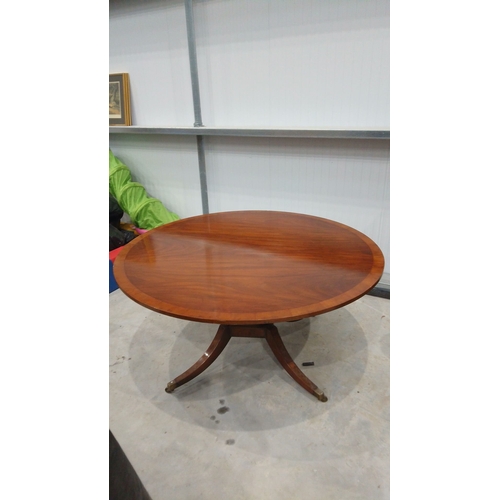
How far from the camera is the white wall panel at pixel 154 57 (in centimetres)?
260

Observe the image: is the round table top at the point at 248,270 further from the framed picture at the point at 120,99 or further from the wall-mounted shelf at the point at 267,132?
the framed picture at the point at 120,99

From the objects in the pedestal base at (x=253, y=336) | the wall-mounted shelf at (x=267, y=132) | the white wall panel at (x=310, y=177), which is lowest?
the pedestal base at (x=253, y=336)

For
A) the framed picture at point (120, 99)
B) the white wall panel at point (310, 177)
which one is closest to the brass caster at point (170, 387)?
the white wall panel at point (310, 177)

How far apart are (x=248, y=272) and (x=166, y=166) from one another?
6.83 feet

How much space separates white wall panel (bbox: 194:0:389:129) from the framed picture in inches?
30.1

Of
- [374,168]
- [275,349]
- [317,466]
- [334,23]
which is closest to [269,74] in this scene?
[334,23]

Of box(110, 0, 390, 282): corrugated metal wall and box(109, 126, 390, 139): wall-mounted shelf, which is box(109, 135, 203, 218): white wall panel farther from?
box(109, 126, 390, 139): wall-mounted shelf

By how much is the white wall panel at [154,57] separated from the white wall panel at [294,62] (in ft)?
0.62

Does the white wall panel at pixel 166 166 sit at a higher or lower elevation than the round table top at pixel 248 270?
higher

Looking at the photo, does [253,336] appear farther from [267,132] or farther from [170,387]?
[267,132]

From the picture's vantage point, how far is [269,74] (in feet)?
7.68

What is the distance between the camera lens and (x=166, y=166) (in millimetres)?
3074

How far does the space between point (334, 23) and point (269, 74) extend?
495 mm

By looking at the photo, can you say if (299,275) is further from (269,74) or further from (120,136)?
(120,136)
